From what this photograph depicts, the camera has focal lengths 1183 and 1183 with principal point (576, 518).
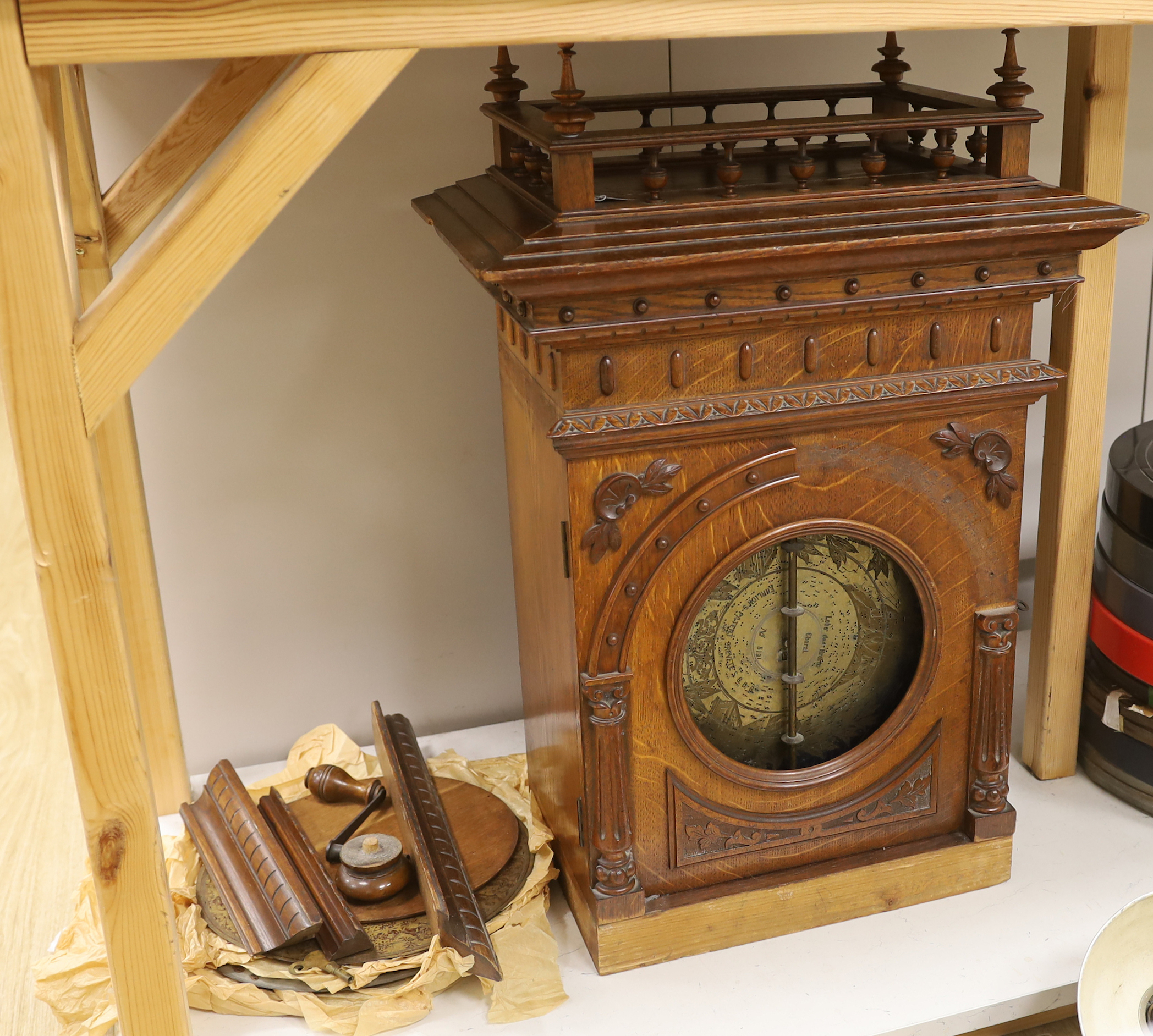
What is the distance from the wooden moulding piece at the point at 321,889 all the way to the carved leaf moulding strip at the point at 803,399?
0.96m

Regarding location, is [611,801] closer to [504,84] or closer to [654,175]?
[654,175]

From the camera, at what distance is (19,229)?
1369mm

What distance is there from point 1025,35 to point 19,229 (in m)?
2.27

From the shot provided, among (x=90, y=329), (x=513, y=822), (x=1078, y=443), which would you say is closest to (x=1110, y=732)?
(x=1078, y=443)

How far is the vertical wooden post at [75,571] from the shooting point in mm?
1360

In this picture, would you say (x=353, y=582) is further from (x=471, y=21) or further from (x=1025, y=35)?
(x=1025, y=35)

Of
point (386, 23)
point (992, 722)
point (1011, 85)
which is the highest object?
point (386, 23)

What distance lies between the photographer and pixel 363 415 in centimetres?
262

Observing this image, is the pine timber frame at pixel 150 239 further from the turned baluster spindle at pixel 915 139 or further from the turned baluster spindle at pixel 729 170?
the turned baluster spindle at pixel 915 139

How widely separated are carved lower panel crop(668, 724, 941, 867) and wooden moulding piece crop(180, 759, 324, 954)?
65cm

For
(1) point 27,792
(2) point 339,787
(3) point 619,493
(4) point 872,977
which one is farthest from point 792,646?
(1) point 27,792

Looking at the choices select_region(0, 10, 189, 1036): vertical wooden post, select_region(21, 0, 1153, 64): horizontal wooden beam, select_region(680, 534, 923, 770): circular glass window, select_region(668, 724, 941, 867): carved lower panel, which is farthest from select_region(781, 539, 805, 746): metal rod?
select_region(0, 10, 189, 1036): vertical wooden post

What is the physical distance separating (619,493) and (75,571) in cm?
77

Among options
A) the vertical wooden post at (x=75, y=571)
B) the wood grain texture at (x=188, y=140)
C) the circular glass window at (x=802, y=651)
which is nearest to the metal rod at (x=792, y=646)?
the circular glass window at (x=802, y=651)
